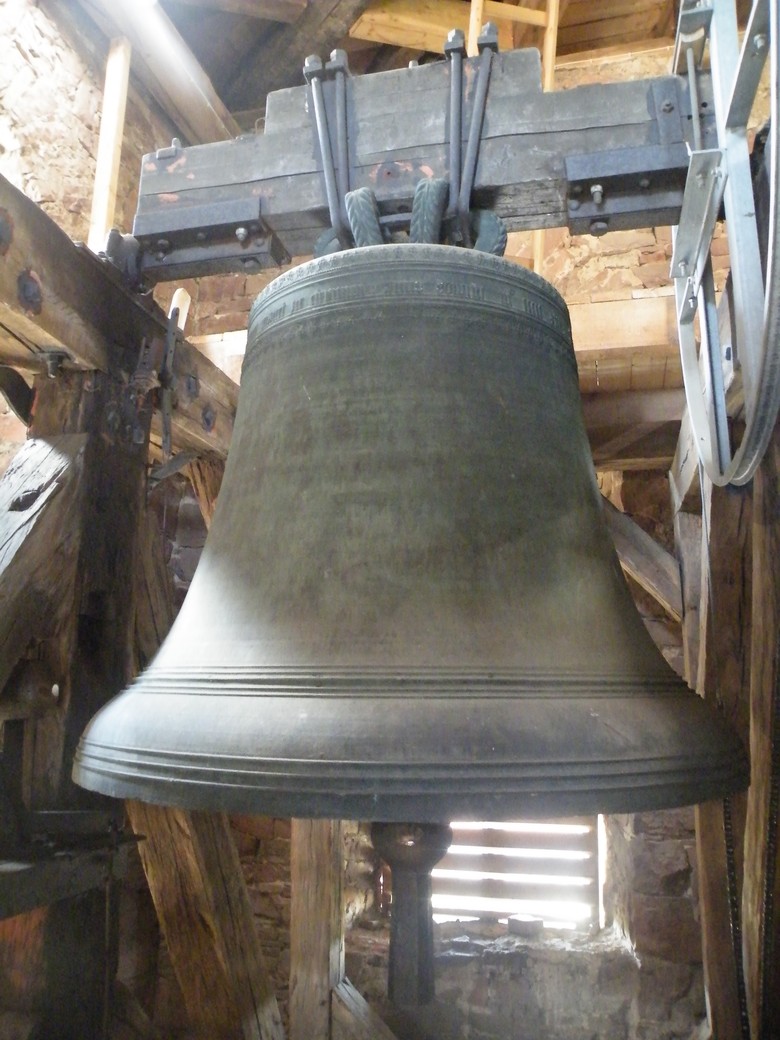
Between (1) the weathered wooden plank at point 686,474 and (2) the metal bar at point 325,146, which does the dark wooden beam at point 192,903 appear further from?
(1) the weathered wooden plank at point 686,474

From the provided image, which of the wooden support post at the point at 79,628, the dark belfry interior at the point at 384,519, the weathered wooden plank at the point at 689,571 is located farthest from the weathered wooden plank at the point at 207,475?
the weathered wooden plank at the point at 689,571

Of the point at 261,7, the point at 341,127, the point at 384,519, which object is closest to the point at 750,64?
the point at 341,127

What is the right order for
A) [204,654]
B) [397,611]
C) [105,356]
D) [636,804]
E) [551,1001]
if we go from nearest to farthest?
[636,804], [397,611], [204,654], [105,356], [551,1001]

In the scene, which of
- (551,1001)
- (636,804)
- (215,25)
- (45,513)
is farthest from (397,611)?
(215,25)

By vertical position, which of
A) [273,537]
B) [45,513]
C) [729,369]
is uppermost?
[729,369]

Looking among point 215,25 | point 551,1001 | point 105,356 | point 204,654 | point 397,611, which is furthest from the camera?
point 215,25

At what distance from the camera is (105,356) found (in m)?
1.57

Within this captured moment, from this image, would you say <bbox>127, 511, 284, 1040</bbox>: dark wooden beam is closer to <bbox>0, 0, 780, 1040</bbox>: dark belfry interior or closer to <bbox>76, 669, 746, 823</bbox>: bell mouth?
<bbox>0, 0, 780, 1040</bbox>: dark belfry interior

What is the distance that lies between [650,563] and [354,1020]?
78.9 inches

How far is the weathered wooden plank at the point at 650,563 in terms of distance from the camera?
2.88 m

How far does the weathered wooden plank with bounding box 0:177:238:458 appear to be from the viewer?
1311 mm

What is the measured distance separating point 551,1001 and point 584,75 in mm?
4449

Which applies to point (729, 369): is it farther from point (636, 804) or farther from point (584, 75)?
point (584, 75)

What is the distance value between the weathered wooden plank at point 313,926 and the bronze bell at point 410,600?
1.95m
